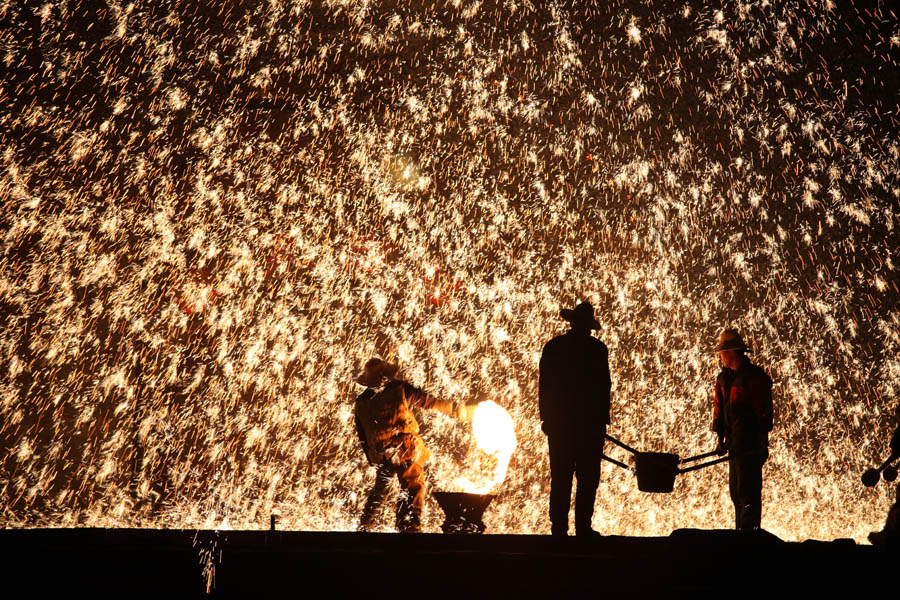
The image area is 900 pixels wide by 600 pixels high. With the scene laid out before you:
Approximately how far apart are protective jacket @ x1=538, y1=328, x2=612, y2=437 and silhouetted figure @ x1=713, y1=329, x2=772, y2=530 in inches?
41.2

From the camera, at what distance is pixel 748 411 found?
17.1ft

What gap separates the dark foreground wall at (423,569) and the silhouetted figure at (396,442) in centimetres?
202

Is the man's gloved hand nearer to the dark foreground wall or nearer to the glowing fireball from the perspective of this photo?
the glowing fireball

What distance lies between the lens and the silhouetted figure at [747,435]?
513 cm

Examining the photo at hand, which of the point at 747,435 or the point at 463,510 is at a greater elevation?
the point at 747,435

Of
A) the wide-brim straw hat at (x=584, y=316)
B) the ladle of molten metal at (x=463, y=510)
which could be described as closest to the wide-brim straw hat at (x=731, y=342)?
the wide-brim straw hat at (x=584, y=316)

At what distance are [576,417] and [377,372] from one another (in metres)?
1.50

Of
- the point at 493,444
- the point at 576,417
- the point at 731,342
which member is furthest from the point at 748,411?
the point at 493,444

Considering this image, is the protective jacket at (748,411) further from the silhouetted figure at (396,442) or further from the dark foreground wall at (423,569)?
the dark foreground wall at (423,569)

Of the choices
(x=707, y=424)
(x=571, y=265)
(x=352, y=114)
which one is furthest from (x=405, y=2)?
(x=707, y=424)

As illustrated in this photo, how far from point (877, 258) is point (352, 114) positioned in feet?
29.0

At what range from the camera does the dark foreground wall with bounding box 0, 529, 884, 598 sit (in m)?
2.75

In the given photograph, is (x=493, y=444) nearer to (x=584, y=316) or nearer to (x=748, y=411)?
(x=584, y=316)

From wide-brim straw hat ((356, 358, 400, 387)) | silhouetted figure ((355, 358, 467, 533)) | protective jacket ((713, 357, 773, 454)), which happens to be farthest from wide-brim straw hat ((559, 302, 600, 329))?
wide-brim straw hat ((356, 358, 400, 387))
